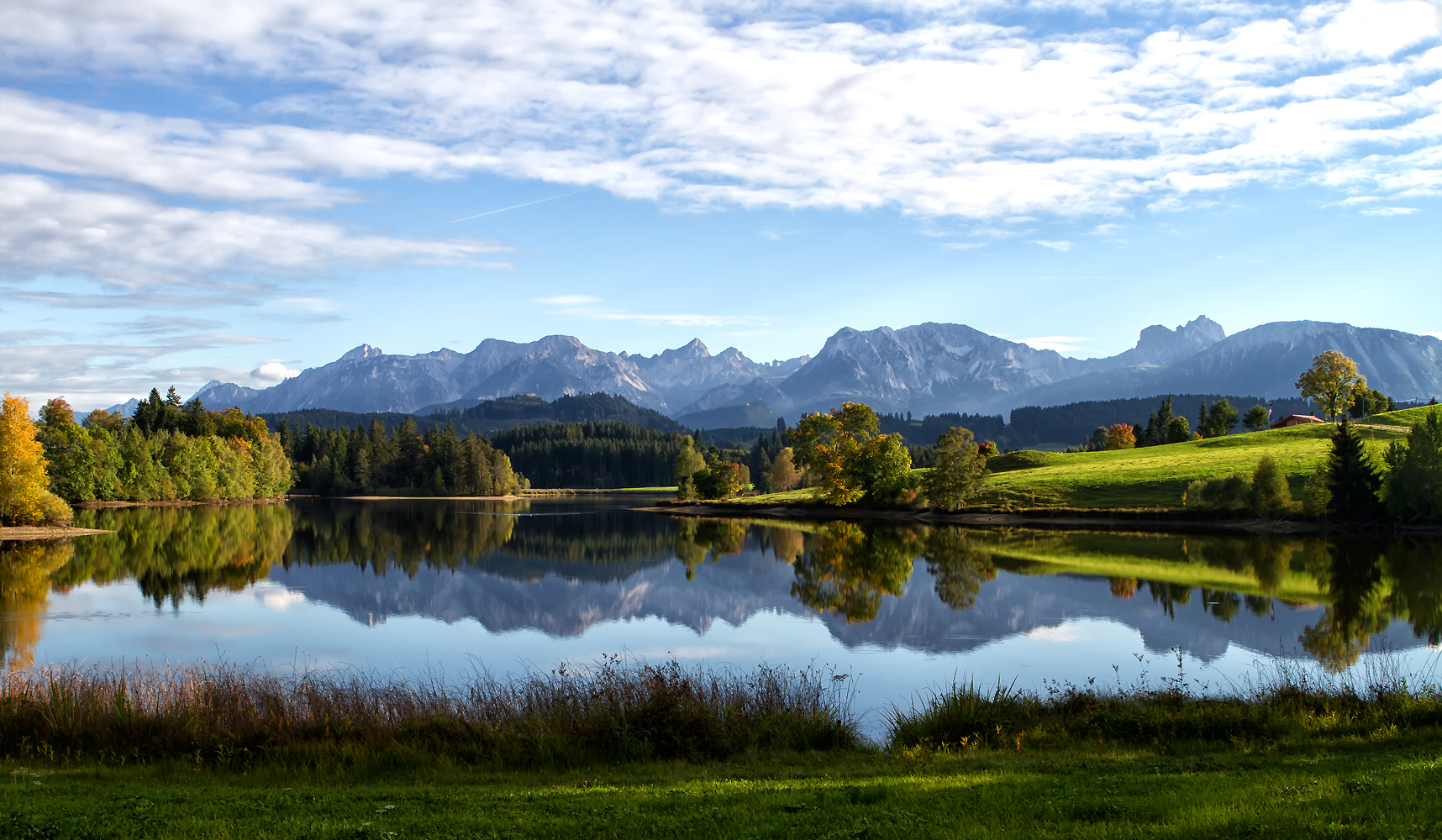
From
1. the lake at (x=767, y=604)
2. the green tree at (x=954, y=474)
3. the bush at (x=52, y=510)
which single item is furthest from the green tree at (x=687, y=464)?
the bush at (x=52, y=510)

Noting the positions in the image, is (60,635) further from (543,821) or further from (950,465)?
(950,465)

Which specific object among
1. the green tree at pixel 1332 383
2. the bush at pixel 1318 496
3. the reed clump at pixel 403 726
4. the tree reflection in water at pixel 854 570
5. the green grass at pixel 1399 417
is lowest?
the tree reflection in water at pixel 854 570

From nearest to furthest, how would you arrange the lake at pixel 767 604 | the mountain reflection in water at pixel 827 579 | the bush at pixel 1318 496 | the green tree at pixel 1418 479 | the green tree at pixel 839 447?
the lake at pixel 767 604 → the mountain reflection in water at pixel 827 579 → the green tree at pixel 1418 479 → the bush at pixel 1318 496 → the green tree at pixel 839 447

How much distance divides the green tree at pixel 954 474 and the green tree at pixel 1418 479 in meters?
33.2

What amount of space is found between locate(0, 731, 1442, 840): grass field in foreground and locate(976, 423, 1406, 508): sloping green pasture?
240 feet

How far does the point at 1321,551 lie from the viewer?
54906mm

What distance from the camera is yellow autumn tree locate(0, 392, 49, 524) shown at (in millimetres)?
67812

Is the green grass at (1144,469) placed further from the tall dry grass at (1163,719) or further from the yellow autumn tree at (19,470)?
the yellow autumn tree at (19,470)

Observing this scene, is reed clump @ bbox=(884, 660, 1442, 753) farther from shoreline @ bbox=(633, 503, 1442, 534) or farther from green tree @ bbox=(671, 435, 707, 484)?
green tree @ bbox=(671, 435, 707, 484)

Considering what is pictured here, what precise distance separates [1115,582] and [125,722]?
41944 mm

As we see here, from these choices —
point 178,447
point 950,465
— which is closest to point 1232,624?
point 950,465

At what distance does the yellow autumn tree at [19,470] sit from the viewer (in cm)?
6781

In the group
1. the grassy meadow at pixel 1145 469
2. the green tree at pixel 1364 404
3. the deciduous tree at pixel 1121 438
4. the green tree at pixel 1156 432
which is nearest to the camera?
the grassy meadow at pixel 1145 469

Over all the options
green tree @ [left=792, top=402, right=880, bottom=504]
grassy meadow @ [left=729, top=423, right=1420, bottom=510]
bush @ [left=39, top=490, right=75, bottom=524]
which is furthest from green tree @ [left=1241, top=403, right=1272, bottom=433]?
bush @ [left=39, top=490, right=75, bottom=524]
